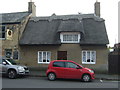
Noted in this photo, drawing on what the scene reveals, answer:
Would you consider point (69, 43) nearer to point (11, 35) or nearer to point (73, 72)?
point (73, 72)

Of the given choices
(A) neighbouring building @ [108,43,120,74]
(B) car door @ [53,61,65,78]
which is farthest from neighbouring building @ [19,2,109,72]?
(B) car door @ [53,61,65,78]

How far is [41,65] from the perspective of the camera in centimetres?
1814

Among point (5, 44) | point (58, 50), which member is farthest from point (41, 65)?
point (5, 44)

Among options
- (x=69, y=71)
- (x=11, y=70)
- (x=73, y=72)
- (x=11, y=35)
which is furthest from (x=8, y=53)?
(x=73, y=72)

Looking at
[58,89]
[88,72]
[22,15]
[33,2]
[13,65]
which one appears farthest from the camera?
[33,2]

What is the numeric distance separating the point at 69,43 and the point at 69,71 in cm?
556

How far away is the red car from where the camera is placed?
12320mm

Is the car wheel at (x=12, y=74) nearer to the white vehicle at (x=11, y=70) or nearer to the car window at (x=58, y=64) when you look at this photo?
the white vehicle at (x=11, y=70)

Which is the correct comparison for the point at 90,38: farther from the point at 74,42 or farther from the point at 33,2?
the point at 33,2

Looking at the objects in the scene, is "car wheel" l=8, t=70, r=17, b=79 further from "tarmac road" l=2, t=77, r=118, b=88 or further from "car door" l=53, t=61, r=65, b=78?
"car door" l=53, t=61, r=65, b=78

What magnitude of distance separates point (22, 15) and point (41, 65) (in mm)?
7611

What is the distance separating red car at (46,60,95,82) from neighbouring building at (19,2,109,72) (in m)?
4.65

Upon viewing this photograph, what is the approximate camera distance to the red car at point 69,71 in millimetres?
12320

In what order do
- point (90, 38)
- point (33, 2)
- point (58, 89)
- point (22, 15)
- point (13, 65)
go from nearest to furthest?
1. point (58, 89)
2. point (13, 65)
3. point (90, 38)
4. point (22, 15)
5. point (33, 2)
